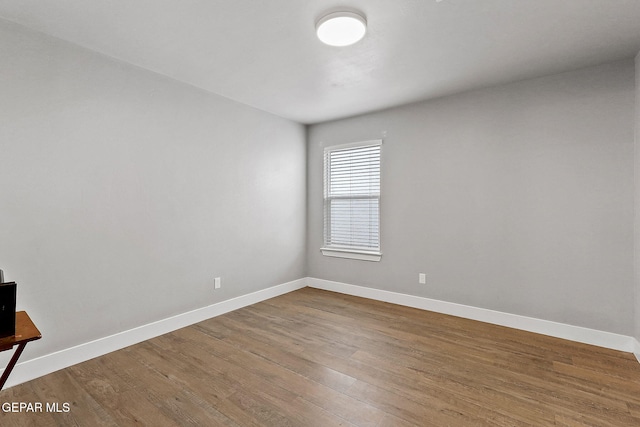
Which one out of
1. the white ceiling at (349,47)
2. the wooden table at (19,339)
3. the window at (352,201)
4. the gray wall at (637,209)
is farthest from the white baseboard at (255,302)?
the white ceiling at (349,47)

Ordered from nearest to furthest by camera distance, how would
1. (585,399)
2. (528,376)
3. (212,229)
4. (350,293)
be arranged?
(585,399) → (528,376) → (212,229) → (350,293)

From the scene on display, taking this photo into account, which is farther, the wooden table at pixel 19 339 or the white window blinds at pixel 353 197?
the white window blinds at pixel 353 197

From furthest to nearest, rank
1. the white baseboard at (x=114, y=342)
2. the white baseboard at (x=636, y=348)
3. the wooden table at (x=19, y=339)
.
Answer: the white baseboard at (x=636, y=348), the white baseboard at (x=114, y=342), the wooden table at (x=19, y=339)

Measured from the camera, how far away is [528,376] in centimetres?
225

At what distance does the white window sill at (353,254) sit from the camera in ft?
13.7

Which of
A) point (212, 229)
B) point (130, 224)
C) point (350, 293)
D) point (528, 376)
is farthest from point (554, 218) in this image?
point (130, 224)

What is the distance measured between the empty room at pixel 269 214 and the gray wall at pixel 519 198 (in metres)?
0.02

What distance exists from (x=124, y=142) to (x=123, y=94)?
44 centimetres

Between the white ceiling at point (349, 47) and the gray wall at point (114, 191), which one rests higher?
the white ceiling at point (349, 47)

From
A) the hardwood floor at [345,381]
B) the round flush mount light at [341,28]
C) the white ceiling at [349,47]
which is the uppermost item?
the white ceiling at [349,47]

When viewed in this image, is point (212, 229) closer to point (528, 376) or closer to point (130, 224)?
point (130, 224)

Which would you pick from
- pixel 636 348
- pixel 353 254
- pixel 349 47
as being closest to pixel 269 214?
pixel 353 254

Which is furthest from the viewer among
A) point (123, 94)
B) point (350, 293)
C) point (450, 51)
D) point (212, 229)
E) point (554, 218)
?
point (350, 293)

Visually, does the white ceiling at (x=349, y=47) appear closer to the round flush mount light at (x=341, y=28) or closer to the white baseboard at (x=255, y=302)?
the round flush mount light at (x=341, y=28)
